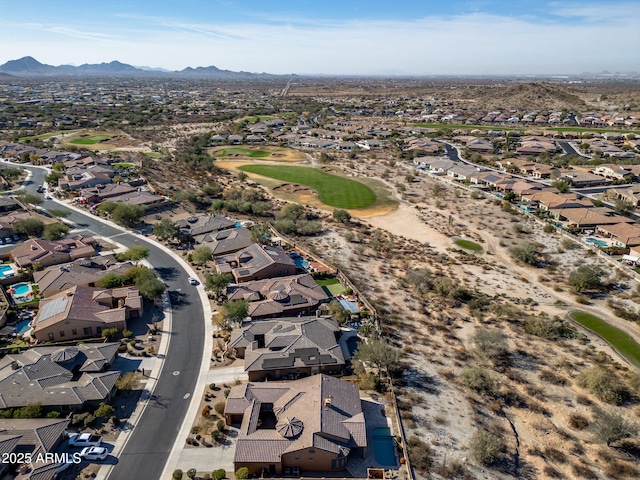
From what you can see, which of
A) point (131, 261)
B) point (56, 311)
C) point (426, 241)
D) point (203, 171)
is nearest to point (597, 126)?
point (426, 241)

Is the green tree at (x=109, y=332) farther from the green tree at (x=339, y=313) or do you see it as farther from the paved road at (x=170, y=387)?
the green tree at (x=339, y=313)

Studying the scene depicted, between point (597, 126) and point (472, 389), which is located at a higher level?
point (597, 126)

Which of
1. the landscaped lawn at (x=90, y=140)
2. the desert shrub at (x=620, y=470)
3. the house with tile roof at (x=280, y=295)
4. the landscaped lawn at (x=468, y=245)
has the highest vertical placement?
the landscaped lawn at (x=90, y=140)

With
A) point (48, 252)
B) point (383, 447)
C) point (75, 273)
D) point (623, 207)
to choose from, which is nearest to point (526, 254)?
point (623, 207)

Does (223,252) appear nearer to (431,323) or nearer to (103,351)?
(103,351)

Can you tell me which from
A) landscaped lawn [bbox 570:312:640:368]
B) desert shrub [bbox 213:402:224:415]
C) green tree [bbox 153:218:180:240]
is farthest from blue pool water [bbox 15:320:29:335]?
landscaped lawn [bbox 570:312:640:368]

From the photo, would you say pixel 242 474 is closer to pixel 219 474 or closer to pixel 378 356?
pixel 219 474

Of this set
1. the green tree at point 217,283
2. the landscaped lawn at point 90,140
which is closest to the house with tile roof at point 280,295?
the green tree at point 217,283
